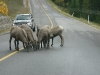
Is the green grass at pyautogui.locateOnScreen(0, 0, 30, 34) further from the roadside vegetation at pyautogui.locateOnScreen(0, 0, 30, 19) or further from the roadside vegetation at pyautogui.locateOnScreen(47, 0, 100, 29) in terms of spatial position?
the roadside vegetation at pyautogui.locateOnScreen(47, 0, 100, 29)

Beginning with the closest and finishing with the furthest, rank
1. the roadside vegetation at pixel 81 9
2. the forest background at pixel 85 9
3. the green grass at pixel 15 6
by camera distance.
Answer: the green grass at pixel 15 6 < the roadside vegetation at pixel 81 9 < the forest background at pixel 85 9

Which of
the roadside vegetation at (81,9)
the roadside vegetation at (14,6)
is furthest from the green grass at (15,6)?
the roadside vegetation at (81,9)

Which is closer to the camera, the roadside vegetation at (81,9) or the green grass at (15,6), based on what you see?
the green grass at (15,6)

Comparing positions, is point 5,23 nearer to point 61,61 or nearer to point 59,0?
point 61,61

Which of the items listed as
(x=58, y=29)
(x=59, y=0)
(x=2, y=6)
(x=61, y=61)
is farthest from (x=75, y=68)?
(x=59, y=0)

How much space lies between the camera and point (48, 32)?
648 inches

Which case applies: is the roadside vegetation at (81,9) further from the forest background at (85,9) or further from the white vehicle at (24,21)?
the white vehicle at (24,21)

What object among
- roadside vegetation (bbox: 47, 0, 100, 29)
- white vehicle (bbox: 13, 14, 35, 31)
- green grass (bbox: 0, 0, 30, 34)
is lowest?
roadside vegetation (bbox: 47, 0, 100, 29)

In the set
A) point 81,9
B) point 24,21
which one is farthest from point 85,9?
point 24,21

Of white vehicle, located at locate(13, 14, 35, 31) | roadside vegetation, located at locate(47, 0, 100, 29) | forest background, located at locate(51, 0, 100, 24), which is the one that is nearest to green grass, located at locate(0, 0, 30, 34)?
roadside vegetation, located at locate(47, 0, 100, 29)

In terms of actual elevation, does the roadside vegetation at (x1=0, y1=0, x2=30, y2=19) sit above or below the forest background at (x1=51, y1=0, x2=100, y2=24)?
above

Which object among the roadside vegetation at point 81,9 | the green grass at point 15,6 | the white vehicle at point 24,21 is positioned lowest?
the roadside vegetation at point 81,9

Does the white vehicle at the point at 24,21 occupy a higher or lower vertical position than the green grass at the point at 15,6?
higher

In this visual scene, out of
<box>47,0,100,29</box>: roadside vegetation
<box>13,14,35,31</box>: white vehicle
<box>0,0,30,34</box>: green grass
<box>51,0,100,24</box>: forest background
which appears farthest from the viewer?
<box>51,0,100,24</box>: forest background
